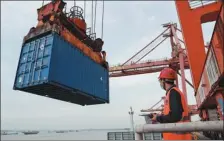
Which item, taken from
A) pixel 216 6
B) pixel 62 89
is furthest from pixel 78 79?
pixel 216 6

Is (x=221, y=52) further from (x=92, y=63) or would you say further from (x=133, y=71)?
(x=133, y=71)

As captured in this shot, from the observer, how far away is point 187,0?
11.7 metres

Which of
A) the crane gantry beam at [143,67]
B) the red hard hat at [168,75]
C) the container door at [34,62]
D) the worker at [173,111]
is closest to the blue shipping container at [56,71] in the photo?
the container door at [34,62]

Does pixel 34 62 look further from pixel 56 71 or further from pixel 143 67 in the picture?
pixel 143 67

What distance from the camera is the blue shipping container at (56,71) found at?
399 inches

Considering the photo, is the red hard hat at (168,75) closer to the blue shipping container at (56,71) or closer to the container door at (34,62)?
the blue shipping container at (56,71)

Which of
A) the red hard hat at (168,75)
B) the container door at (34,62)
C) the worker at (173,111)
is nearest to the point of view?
the worker at (173,111)

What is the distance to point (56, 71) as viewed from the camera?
10180mm

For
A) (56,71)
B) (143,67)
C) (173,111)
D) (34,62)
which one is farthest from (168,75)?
(143,67)

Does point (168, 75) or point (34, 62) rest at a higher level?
point (34, 62)

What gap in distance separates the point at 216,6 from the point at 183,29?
186 centimetres

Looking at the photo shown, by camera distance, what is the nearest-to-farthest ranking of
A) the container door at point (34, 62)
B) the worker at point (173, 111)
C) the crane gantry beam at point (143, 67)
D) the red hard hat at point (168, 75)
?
the worker at point (173, 111)
the red hard hat at point (168, 75)
the container door at point (34, 62)
the crane gantry beam at point (143, 67)

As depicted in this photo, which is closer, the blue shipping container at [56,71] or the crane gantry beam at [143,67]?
the blue shipping container at [56,71]

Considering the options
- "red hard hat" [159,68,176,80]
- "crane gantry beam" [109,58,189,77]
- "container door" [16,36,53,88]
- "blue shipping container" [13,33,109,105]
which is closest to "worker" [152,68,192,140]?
"red hard hat" [159,68,176,80]
